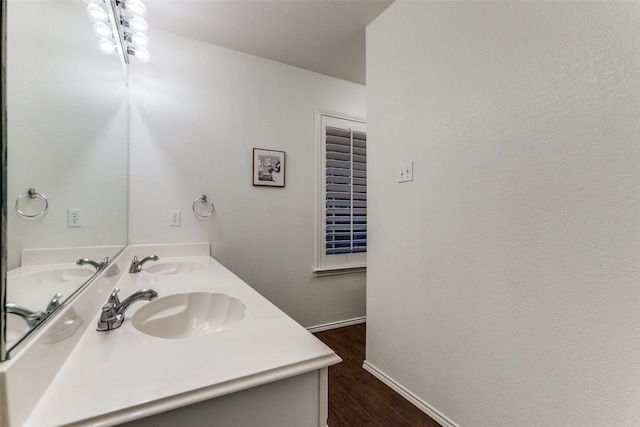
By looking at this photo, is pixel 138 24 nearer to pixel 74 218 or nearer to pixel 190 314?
pixel 74 218

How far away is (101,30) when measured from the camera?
1201 mm

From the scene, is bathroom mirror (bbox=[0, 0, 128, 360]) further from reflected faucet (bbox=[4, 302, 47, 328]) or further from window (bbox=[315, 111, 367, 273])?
window (bbox=[315, 111, 367, 273])

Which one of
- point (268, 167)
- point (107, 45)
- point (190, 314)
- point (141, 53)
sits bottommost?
point (190, 314)

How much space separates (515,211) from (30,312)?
1455mm

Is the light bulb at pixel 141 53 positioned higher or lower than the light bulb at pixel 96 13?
higher

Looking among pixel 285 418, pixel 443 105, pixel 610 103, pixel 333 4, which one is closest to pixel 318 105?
pixel 333 4

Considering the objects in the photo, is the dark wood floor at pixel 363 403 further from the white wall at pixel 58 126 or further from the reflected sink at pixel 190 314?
the white wall at pixel 58 126

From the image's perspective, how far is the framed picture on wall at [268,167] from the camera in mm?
2234

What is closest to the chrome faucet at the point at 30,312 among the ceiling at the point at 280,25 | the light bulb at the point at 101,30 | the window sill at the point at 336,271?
the light bulb at the point at 101,30

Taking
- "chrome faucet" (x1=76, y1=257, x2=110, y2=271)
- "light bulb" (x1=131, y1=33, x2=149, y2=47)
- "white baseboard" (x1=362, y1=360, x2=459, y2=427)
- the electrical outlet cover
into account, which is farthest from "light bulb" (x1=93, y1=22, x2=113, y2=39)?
"white baseboard" (x1=362, y1=360, x2=459, y2=427)

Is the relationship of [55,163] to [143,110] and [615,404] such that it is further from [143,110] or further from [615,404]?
[615,404]

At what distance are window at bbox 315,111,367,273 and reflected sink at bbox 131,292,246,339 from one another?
145 cm

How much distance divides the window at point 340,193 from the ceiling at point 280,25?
547mm

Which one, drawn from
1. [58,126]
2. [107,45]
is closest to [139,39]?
[107,45]
